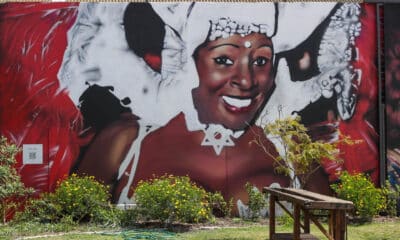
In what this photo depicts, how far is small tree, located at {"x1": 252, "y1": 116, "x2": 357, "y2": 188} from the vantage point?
462 inches

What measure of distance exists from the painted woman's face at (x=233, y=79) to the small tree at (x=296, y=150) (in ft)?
2.39

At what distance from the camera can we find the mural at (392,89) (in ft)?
45.7

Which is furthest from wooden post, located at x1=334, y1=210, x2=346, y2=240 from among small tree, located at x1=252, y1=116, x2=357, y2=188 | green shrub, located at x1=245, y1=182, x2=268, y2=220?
green shrub, located at x1=245, y1=182, x2=268, y2=220

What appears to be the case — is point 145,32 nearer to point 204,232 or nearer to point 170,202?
point 170,202

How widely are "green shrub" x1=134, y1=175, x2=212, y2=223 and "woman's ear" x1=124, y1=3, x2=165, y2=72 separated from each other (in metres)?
2.91

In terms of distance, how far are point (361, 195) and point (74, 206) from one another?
6073mm

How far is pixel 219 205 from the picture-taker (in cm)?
1345

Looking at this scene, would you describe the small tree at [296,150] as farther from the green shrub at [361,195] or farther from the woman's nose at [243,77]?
the woman's nose at [243,77]

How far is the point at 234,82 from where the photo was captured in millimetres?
13758

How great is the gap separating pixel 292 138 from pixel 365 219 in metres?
2.33

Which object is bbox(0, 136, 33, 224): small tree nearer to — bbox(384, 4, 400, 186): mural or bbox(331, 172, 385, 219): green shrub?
bbox(331, 172, 385, 219): green shrub

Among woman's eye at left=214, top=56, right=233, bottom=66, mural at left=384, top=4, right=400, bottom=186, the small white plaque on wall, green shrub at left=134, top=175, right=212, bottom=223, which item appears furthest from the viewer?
mural at left=384, top=4, right=400, bottom=186

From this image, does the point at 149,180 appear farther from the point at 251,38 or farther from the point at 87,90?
the point at 251,38

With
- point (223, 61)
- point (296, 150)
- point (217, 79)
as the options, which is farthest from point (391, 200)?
point (223, 61)
